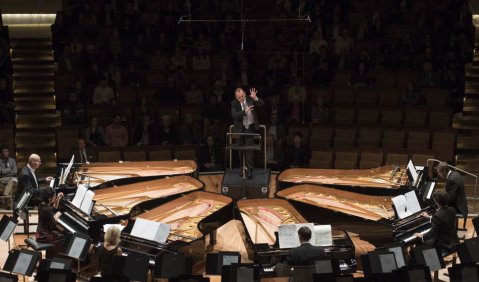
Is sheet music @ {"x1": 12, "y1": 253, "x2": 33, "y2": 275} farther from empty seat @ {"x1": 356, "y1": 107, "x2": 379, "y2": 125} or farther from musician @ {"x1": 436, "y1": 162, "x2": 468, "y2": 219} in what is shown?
empty seat @ {"x1": 356, "y1": 107, "x2": 379, "y2": 125}

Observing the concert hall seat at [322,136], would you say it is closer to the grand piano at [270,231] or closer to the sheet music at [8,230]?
the grand piano at [270,231]

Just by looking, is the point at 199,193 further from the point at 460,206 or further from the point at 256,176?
the point at 460,206

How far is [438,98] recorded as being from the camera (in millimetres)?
13945

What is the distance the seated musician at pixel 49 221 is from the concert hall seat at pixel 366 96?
6.77 meters

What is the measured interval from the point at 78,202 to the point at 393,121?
633 cm

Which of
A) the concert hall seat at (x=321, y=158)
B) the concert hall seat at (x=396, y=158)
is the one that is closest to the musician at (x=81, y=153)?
the concert hall seat at (x=321, y=158)

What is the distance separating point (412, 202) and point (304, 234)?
1.89m

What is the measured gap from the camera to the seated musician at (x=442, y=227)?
338 inches

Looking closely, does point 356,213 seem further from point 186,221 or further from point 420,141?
point 420,141

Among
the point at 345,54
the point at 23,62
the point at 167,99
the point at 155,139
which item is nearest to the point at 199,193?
the point at 155,139

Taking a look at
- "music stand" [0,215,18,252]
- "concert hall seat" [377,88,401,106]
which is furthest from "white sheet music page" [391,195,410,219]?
"concert hall seat" [377,88,401,106]

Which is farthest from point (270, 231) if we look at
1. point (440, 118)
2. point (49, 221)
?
point (440, 118)

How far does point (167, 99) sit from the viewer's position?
1398cm

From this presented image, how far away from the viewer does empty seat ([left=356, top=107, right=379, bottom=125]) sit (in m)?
13.6
